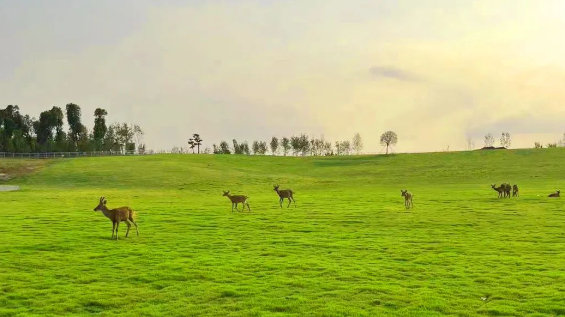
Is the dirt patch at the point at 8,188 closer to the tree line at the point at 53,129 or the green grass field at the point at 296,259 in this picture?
the green grass field at the point at 296,259

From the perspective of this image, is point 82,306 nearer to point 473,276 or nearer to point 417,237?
point 473,276

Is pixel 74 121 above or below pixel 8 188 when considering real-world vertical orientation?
above

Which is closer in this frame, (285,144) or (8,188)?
(8,188)

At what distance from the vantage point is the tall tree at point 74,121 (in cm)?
13162

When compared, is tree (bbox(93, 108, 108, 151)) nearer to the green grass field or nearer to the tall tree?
the tall tree

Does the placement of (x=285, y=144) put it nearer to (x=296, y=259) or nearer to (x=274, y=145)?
(x=274, y=145)

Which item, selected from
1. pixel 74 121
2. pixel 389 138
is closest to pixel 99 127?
pixel 74 121

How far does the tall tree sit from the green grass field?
9354cm

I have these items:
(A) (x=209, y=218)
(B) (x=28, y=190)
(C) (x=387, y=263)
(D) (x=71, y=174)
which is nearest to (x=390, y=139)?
(D) (x=71, y=174)

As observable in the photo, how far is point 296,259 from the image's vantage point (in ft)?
60.8

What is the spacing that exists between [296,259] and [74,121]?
126362mm

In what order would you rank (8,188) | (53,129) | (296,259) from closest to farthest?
(296,259) < (8,188) < (53,129)

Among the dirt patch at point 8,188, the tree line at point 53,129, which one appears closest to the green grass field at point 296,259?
the dirt patch at point 8,188

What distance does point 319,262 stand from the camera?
17938 mm
